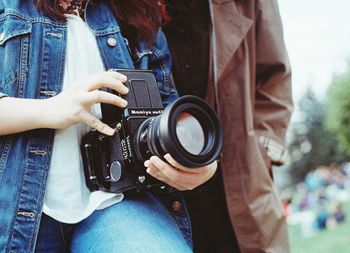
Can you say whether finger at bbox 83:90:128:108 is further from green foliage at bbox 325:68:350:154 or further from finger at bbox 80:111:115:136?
green foliage at bbox 325:68:350:154

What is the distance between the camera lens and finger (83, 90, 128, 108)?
1180 mm

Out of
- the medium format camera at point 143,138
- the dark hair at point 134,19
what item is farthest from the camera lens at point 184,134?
the dark hair at point 134,19

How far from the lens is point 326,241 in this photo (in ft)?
27.9

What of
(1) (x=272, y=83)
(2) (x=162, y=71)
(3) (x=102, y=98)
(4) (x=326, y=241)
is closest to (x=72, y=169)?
(3) (x=102, y=98)

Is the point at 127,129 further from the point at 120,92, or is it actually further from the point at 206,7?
the point at 206,7

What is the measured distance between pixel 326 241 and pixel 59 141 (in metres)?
7.86

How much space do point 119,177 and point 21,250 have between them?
0.25 meters

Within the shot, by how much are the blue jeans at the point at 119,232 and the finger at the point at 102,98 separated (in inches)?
8.7

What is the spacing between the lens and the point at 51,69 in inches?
50.0

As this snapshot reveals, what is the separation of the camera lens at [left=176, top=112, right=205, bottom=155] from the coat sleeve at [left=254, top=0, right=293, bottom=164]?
0.99 m

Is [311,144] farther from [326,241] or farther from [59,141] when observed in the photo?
[59,141]

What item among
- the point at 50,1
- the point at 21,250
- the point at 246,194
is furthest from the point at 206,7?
the point at 21,250

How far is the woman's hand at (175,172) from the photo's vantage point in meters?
1.16

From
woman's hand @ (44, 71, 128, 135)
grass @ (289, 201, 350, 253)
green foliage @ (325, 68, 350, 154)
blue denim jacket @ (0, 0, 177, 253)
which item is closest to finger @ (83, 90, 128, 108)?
woman's hand @ (44, 71, 128, 135)
